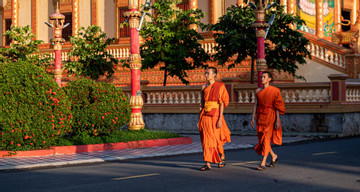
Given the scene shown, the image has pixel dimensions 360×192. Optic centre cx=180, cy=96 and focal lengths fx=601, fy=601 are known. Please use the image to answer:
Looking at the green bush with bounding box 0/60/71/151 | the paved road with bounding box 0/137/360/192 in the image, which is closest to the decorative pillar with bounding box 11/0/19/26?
the green bush with bounding box 0/60/71/151

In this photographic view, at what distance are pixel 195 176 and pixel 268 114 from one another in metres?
2.12

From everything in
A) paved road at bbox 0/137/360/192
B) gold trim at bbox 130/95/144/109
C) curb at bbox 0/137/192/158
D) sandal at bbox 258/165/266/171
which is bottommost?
paved road at bbox 0/137/360/192

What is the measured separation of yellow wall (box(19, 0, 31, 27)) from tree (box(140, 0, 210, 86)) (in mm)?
17012

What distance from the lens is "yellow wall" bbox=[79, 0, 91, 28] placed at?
3815 cm

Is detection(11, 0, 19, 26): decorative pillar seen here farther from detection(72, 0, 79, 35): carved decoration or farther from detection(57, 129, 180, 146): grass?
detection(57, 129, 180, 146): grass

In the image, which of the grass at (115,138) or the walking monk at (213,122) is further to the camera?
the grass at (115,138)

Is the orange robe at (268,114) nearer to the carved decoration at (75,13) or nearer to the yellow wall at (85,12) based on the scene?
the yellow wall at (85,12)

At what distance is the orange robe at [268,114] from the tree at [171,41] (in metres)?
13.3

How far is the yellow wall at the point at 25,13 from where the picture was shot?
133ft

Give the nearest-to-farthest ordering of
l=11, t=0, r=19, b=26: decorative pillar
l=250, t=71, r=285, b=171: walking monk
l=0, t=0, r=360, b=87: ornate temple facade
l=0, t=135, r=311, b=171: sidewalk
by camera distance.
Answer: l=250, t=71, r=285, b=171: walking monk
l=0, t=135, r=311, b=171: sidewalk
l=0, t=0, r=360, b=87: ornate temple facade
l=11, t=0, r=19, b=26: decorative pillar

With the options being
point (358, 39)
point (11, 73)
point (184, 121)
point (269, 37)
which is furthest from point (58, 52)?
point (358, 39)

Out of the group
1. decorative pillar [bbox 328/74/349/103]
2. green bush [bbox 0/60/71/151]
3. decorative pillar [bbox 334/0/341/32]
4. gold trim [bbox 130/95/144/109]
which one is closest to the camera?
green bush [bbox 0/60/71/151]

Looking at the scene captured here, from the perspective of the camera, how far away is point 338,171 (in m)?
10.8

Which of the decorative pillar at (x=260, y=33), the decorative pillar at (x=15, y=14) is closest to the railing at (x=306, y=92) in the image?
the decorative pillar at (x=260, y=33)
